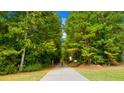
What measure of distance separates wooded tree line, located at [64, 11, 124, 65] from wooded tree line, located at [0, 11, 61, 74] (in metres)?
1.32

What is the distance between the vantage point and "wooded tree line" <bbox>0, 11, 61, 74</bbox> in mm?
15344

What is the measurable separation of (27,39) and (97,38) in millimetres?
4563

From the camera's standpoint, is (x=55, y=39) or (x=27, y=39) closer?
(x=27, y=39)

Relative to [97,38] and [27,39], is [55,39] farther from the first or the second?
[97,38]

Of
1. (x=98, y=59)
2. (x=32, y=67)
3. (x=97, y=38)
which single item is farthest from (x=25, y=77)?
(x=97, y=38)

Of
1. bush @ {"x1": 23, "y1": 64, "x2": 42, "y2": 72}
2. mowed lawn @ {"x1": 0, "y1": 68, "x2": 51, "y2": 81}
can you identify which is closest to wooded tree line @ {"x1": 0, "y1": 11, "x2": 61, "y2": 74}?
bush @ {"x1": 23, "y1": 64, "x2": 42, "y2": 72}

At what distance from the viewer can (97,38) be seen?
59.2 ft

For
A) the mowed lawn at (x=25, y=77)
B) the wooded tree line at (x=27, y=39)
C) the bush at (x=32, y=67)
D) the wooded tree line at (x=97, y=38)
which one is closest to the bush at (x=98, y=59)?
the wooded tree line at (x=97, y=38)

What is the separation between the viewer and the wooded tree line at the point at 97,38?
1711cm

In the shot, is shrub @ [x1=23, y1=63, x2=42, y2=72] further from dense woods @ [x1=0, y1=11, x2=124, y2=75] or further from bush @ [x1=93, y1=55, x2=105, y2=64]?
bush @ [x1=93, y1=55, x2=105, y2=64]
